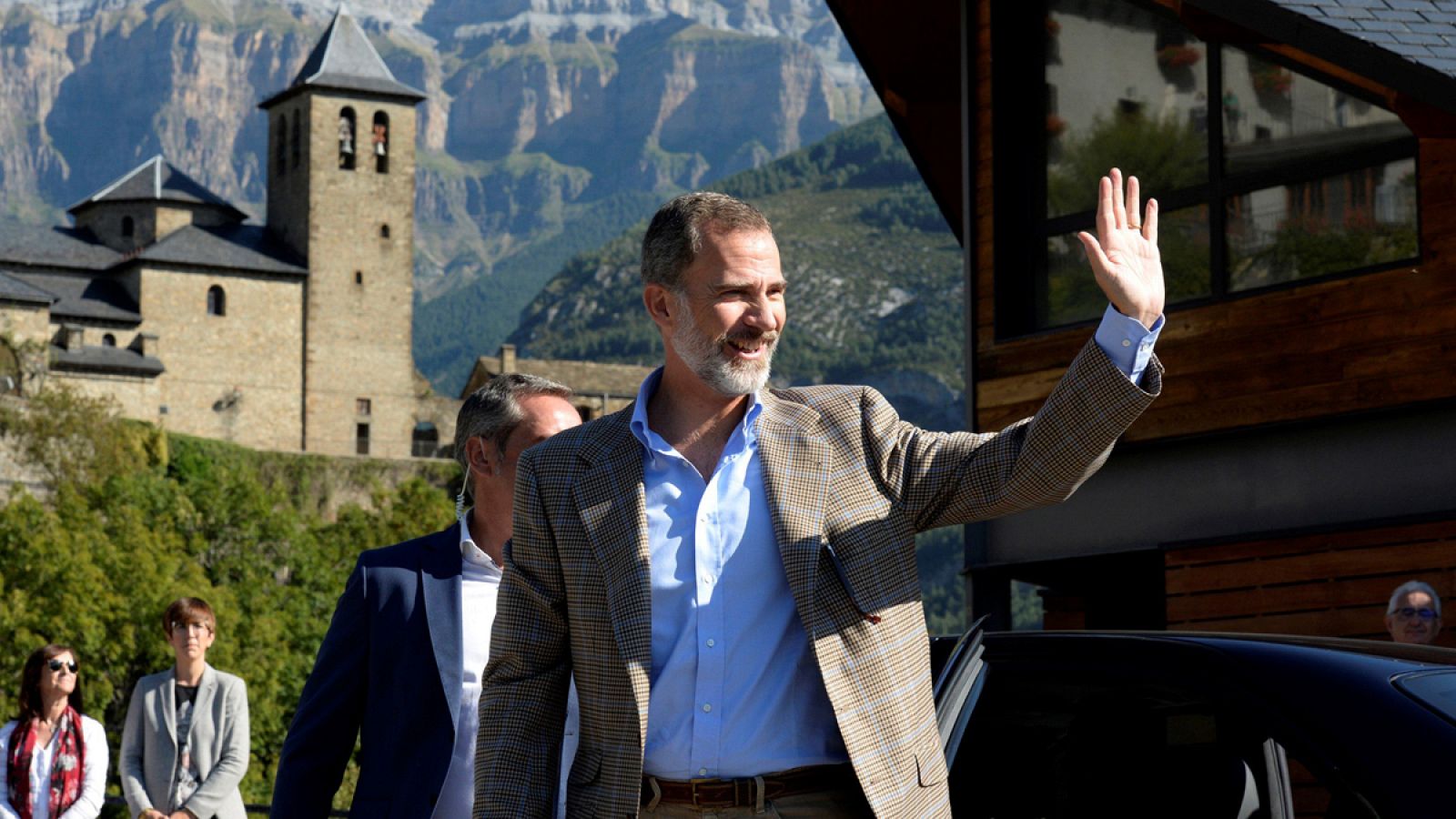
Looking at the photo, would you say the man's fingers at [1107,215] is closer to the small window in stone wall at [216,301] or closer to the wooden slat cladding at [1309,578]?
the wooden slat cladding at [1309,578]

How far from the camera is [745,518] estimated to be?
375 centimetres

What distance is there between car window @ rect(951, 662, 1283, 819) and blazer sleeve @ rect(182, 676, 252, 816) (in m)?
4.91

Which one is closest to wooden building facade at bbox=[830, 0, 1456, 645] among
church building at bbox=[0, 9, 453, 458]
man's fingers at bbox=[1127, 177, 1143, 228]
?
man's fingers at bbox=[1127, 177, 1143, 228]

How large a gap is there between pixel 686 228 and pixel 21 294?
78.0 meters

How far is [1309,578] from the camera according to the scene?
36.9 feet

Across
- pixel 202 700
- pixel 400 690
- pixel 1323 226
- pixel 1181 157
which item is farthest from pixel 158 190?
pixel 400 690

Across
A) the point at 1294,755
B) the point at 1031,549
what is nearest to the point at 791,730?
the point at 1294,755

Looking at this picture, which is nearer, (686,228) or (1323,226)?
(686,228)

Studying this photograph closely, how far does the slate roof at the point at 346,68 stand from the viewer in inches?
3642

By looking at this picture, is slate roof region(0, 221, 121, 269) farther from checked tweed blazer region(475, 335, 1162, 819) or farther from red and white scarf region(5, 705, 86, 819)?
checked tweed blazer region(475, 335, 1162, 819)

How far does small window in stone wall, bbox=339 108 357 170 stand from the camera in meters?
91.4

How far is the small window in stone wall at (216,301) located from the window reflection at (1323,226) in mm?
75035

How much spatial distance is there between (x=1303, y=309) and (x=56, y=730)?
22.2ft

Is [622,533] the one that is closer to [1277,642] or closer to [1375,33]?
[1277,642]
